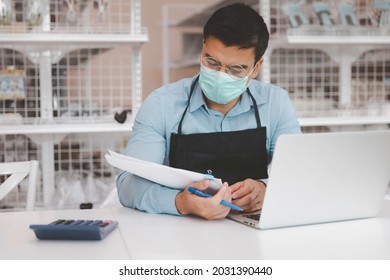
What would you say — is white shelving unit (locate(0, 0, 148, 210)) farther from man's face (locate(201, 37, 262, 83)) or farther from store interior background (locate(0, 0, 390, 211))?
man's face (locate(201, 37, 262, 83))

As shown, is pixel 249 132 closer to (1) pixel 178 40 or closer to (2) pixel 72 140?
(2) pixel 72 140

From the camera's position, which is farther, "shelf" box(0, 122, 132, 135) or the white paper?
"shelf" box(0, 122, 132, 135)

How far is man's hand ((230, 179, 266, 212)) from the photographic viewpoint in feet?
6.23

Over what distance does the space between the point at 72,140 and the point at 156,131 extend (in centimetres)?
217

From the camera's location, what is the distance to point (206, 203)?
175 cm

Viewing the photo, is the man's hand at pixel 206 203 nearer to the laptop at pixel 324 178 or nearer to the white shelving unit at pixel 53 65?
the laptop at pixel 324 178

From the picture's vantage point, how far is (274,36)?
4035 millimetres

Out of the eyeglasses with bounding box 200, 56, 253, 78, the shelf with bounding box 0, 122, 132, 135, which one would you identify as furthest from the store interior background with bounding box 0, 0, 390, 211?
the eyeglasses with bounding box 200, 56, 253, 78

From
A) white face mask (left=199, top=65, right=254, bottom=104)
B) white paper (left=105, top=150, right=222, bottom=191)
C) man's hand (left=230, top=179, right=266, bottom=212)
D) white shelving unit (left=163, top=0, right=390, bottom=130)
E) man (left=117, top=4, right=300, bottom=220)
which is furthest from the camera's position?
white shelving unit (left=163, top=0, right=390, bottom=130)

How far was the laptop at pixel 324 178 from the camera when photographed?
1.57 m

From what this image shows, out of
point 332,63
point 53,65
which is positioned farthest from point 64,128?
point 332,63

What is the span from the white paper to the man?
0.37 feet

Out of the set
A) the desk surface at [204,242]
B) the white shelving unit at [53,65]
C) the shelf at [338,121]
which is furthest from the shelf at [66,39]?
the desk surface at [204,242]
